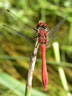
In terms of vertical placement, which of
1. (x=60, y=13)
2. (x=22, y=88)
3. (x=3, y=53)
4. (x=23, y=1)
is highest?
(x=23, y=1)

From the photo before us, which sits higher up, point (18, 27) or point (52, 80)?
point (18, 27)

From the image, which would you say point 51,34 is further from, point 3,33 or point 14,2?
point 14,2

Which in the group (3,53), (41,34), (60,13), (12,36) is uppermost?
(60,13)

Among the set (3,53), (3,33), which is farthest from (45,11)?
(3,53)

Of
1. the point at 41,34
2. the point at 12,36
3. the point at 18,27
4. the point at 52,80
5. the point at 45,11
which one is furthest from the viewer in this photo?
the point at 45,11

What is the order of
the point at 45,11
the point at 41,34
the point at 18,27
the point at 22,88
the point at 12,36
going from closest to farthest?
the point at 41,34
the point at 22,88
the point at 18,27
the point at 12,36
the point at 45,11

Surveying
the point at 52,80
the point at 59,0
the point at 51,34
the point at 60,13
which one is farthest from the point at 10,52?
the point at 51,34

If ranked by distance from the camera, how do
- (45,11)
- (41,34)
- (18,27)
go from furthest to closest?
(45,11) → (18,27) → (41,34)

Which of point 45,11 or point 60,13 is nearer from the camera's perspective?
point 60,13

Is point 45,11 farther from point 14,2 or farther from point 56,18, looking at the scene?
point 14,2
